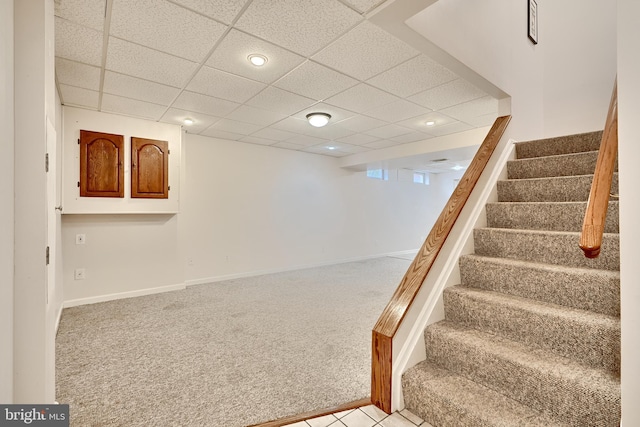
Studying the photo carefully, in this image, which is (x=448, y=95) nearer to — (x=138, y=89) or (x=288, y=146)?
(x=288, y=146)

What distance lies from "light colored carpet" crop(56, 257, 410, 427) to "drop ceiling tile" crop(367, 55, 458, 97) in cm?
242

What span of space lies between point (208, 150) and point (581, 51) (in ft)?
16.9

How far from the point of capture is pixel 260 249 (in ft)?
17.3

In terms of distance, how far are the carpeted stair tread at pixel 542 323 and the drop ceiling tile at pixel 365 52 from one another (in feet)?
5.99

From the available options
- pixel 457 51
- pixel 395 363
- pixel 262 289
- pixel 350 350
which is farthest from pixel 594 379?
pixel 262 289

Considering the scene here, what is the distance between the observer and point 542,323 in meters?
A: 1.40

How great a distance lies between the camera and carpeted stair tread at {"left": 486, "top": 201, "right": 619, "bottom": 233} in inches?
67.6

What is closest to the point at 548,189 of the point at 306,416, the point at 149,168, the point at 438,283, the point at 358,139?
the point at 438,283

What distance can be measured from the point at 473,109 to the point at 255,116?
2.74m

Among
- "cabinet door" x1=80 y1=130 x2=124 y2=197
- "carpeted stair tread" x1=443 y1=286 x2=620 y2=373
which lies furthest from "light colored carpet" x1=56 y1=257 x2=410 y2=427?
"cabinet door" x1=80 y1=130 x2=124 y2=197

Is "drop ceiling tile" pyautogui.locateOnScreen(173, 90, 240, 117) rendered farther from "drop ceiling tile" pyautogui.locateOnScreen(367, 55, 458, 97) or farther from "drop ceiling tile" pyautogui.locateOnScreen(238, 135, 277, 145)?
"drop ceiling tile" pyautogui.locateOnScreen(367, 55, 458, 97)

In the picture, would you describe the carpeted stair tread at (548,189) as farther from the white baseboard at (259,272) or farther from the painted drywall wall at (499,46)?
the white baseboard at (259,272)

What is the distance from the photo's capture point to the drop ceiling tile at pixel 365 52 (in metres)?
2.06

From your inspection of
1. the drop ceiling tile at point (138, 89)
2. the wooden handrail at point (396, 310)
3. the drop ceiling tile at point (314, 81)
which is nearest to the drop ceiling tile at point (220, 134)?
the drop ceiling tile at point (138, 89)
